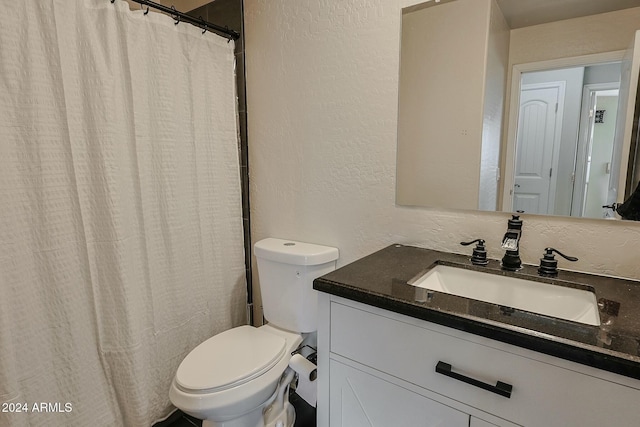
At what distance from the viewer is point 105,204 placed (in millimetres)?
1287

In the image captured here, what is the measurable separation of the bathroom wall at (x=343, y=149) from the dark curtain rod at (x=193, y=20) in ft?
0.31

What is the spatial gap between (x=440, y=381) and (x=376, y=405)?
0.73 feet

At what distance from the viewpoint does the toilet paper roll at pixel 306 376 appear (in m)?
1.25

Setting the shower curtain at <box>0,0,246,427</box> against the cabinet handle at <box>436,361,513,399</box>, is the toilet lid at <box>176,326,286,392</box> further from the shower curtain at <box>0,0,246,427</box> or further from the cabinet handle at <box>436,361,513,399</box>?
the cabinet handle at <box>436,361,513,399</box>

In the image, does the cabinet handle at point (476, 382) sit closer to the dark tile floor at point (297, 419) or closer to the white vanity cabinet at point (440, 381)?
the white vanity cabinet at point (440, 381)

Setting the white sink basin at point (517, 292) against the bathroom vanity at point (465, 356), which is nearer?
the bathroom vanity at point (465, 356)

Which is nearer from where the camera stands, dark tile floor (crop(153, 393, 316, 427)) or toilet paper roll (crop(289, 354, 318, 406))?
toilet paper roll (crop(289, 354, 318, 406))

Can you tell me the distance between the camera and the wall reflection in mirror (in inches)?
38.9

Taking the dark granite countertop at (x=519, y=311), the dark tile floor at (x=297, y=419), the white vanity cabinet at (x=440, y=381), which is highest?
the dark granite countertop at (x=519, y=311)

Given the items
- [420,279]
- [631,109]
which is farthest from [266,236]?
[631,109]

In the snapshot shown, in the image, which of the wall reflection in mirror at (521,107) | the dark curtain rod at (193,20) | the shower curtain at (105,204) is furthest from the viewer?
the dark curtain rod at (193,20)

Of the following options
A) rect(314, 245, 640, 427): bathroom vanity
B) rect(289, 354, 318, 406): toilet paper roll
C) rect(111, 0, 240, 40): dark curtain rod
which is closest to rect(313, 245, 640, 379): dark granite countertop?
rect(314, 245, 640, 427): bathroom vanity

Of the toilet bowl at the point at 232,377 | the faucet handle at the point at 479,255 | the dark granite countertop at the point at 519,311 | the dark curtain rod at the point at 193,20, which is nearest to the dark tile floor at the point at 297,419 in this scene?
the toilet bowl at the point at 232,377

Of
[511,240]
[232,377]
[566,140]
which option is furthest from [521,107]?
[232,377]
